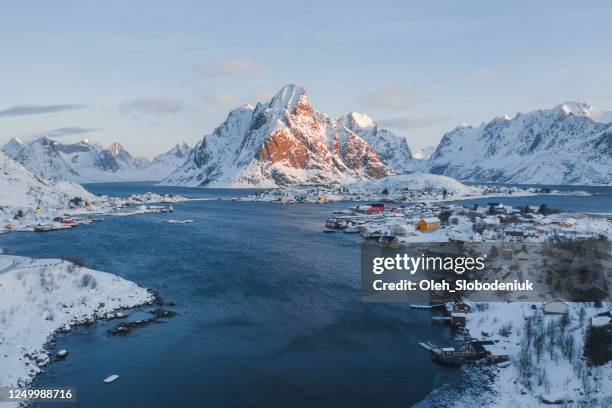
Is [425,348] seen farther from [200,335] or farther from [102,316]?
[102,316]

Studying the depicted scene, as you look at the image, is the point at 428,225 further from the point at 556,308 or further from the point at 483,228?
the point at 556,308

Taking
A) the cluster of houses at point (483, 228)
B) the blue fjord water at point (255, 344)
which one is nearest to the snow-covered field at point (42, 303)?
the blue fjord water at point (255, 344)

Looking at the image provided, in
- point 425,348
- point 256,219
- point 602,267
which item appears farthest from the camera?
point 256,219

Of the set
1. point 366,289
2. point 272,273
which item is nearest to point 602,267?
point 366,289

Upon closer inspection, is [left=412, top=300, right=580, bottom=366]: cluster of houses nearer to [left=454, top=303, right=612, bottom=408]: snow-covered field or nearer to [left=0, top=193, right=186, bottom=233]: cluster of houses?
[left=454, top=303, right=612, bottom=408]: snow-covered field

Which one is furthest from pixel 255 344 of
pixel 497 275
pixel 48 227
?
pixel 48 227

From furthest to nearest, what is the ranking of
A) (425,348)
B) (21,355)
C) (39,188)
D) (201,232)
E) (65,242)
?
(39,188)
(201,232)
(65,242)
(425,348)
(21,355)
